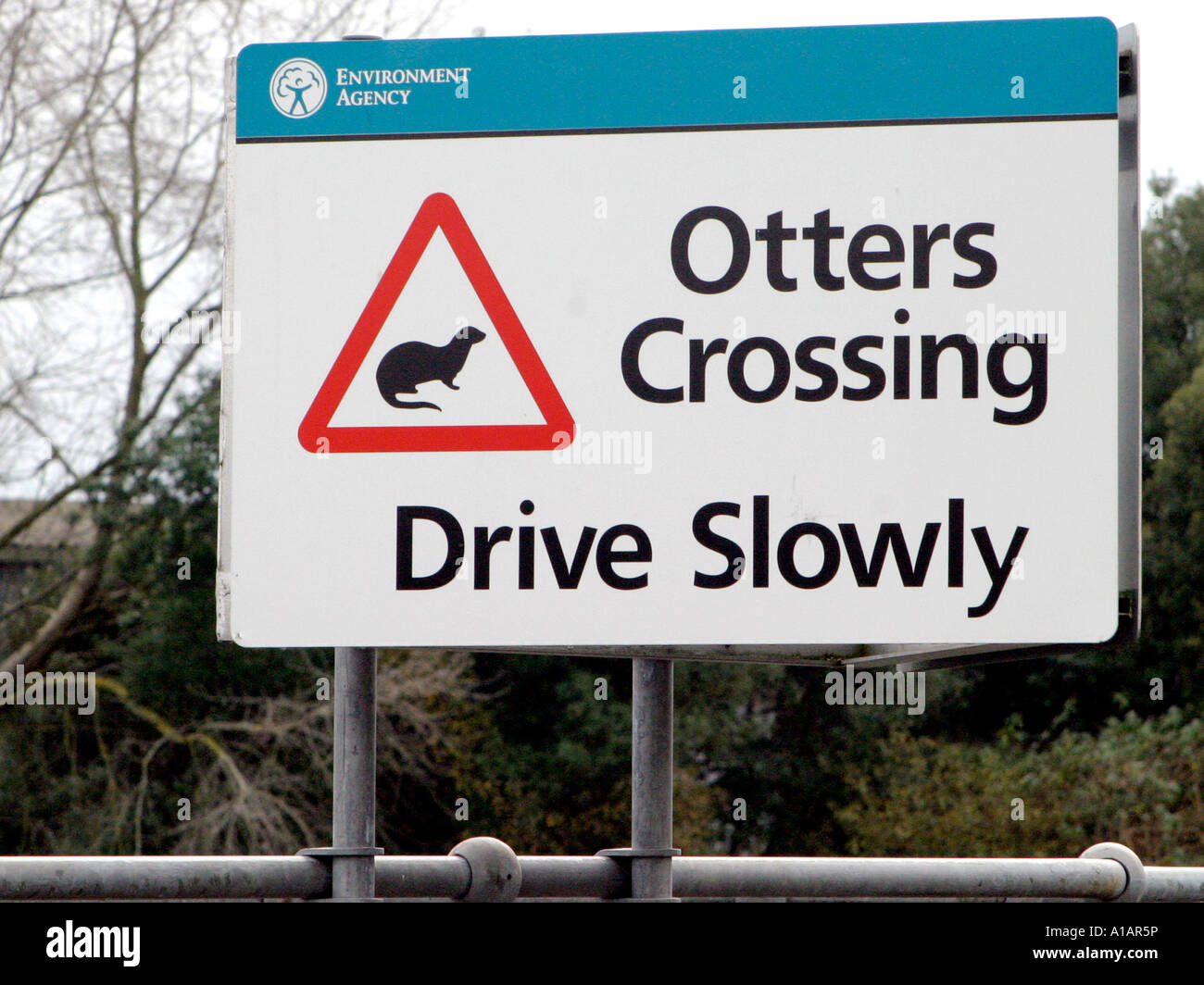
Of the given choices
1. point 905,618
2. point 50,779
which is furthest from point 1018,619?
point 50,779

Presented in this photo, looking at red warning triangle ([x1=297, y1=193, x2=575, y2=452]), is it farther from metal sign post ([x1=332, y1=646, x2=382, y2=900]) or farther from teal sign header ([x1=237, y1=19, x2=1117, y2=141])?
metal sign post ([x1=332, y1=646, x2=382, y2=900])

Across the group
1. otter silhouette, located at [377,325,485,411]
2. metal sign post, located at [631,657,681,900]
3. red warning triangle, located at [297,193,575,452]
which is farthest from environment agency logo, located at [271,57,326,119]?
metal sign post, located at [631,657,681,900]

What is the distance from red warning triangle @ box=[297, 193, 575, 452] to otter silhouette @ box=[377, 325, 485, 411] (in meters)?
0.03

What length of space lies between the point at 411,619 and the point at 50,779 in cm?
1559

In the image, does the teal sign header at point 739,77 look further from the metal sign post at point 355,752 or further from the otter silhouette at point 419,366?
the metal sign post at point 355,752

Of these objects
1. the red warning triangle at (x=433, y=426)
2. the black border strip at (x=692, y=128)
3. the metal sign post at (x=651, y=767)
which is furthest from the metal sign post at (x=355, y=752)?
the black border strip at (x=692, y=128)

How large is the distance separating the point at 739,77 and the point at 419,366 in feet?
1.73

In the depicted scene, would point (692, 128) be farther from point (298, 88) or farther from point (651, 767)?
point (651, 767)

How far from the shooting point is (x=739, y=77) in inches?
76.2

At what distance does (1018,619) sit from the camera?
192 cm

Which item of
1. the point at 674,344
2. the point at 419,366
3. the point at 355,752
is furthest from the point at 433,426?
the point at 355,752

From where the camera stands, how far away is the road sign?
1925mm

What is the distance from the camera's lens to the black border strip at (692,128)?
192 centimetres
